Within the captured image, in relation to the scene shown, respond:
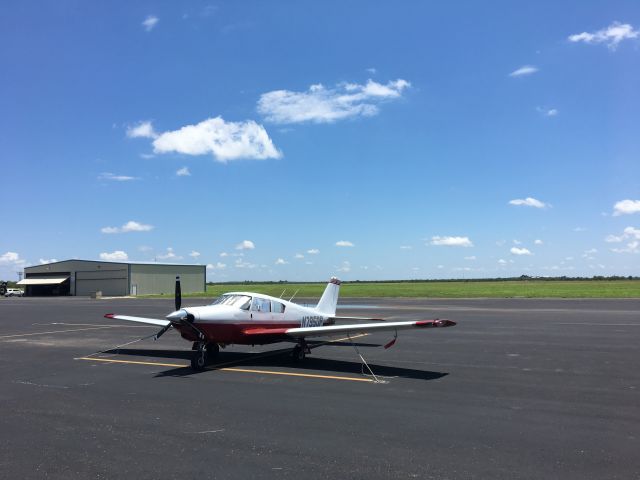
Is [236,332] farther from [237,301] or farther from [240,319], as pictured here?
[237,301]

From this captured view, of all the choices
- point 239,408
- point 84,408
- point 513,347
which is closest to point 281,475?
point 239,408

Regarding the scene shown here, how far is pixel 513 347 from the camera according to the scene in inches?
645

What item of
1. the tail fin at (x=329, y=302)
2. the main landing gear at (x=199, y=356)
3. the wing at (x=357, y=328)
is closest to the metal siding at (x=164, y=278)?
the tail fin at (x=329, y=302)

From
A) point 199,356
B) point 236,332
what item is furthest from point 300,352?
point 199,356

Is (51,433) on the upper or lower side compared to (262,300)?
lower

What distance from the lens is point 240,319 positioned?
1330cm

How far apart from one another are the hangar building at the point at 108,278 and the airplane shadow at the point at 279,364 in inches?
2685

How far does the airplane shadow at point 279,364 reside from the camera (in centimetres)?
1195

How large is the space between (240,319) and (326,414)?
577 cm

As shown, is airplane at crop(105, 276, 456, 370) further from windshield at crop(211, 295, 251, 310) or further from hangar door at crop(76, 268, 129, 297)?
hangar door at crop(76, 268, 129, 297)

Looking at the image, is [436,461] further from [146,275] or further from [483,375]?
[146,275]

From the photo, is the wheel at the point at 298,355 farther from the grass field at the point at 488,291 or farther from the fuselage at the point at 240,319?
the grass field at the point at 488,291

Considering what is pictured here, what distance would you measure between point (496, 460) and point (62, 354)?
14.6m

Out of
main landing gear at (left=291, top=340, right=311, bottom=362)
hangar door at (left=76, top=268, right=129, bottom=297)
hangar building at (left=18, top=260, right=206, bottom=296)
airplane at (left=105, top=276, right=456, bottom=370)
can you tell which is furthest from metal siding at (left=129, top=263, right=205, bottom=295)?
main landing gear at (left=291, top=340, right=311, bottom=362)
